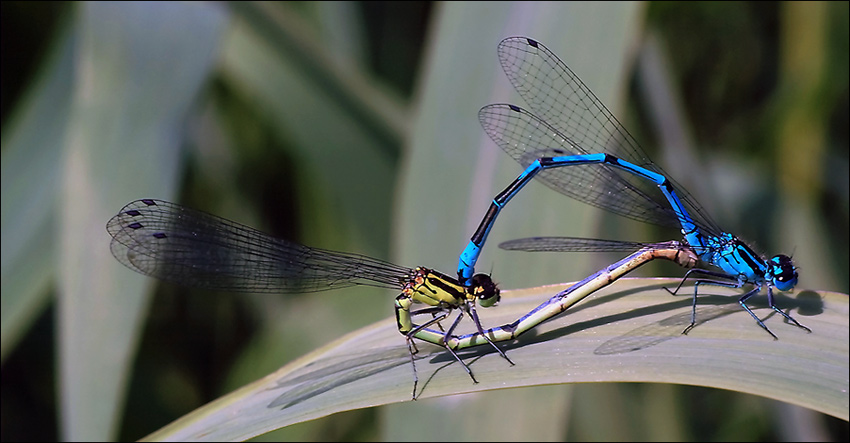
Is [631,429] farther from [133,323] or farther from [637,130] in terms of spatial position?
[133,323]

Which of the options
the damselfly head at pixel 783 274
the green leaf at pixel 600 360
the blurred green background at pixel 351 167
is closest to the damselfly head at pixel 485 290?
the green leaf at pixel 600 360

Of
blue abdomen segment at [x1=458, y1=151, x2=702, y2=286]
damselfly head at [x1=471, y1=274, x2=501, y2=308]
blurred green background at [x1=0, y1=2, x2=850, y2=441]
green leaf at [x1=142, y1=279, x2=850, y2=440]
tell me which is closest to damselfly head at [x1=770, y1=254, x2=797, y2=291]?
green leaf at [x1=142, y1=279, x2=850, y2=440]

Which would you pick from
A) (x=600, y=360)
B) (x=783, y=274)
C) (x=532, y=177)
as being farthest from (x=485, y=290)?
(x=783, y=274)

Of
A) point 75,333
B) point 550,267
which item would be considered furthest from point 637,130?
point 75,333

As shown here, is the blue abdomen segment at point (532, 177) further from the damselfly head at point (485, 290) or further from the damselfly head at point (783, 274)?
the damselfly head at point (783, 274)

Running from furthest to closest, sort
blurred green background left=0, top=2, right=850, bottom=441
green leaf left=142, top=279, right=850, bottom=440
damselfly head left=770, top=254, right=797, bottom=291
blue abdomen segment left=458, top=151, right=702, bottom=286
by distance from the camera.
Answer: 1. blurred green background left=0, top=2, right=850, bottom=441
2. blue abdomen segment left=458, top=151, right=702, bottom=286
3. damselfly head left=770, top=254, right=797, bottom=291
4. green leaf left=142, top=279, right=850, bottom=440

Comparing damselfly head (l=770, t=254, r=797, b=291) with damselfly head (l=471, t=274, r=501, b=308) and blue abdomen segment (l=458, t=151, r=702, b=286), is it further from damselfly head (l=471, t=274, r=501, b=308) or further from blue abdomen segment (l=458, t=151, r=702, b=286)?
damselfly head (l=471, t=274, r=501, b=308)

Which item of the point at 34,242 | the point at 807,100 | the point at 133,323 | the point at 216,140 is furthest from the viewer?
the point at 216,140
